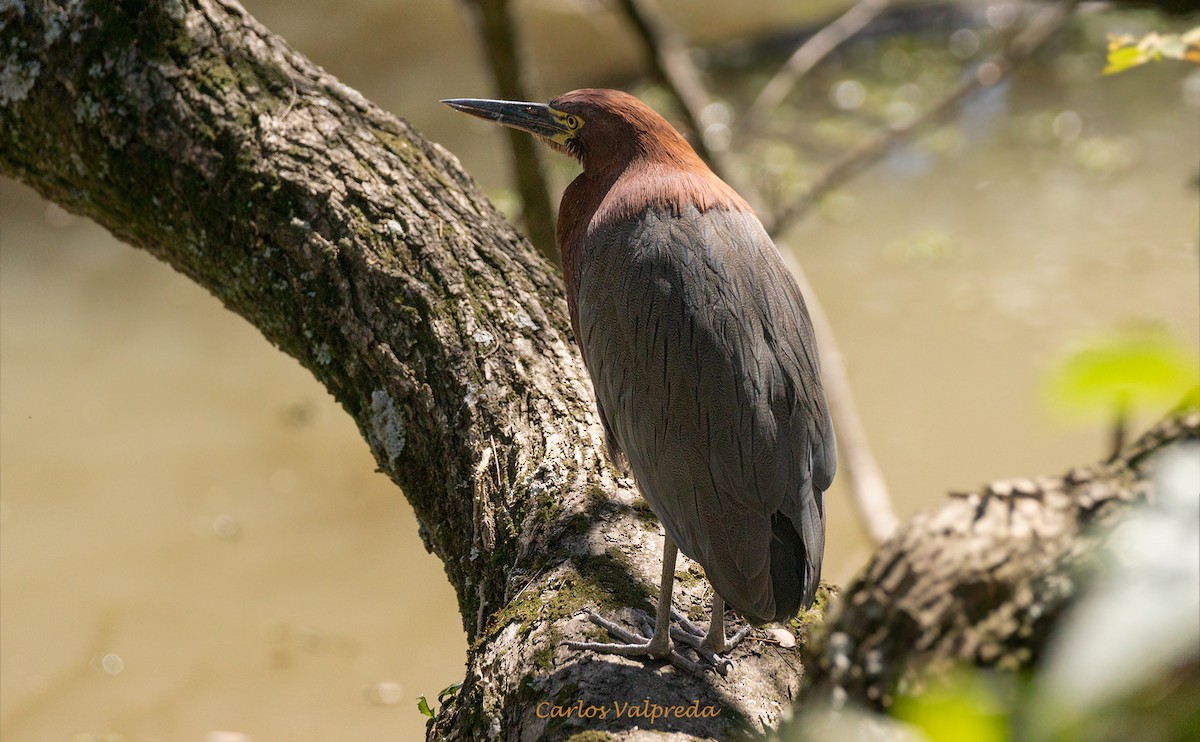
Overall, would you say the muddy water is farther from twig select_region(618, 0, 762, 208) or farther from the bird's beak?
the bird's beak

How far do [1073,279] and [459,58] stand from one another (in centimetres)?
519

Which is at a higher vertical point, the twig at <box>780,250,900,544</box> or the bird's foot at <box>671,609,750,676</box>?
the twig at <box>780,250,900,544</box>

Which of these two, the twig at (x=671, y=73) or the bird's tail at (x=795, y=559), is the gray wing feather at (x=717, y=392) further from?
the twig at (x=671, y=73)

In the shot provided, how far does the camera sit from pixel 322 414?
19.2 feet

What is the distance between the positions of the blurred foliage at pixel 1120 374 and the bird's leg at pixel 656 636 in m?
1.25

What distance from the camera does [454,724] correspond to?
184 cm

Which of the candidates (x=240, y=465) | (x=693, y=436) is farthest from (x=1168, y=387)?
(x=240, y=465)

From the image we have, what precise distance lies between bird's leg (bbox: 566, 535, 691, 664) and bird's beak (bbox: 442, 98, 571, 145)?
1053 mm

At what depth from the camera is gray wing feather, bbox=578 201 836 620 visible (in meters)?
1.81

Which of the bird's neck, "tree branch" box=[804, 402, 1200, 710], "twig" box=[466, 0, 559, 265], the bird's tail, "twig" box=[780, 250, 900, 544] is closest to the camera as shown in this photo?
"tree branch" box=[804, 402, 1200, 710]

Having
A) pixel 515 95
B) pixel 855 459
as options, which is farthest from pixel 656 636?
pixel 515 95

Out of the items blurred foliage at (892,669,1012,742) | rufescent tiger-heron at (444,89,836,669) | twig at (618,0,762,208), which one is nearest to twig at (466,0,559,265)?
twig at (618,0,762,208)

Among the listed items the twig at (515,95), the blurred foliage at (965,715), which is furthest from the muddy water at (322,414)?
the blurred foliage at (965,715)

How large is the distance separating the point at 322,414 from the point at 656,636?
4351mm
